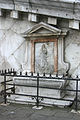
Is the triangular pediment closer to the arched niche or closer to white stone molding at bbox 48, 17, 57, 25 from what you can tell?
the arched niche

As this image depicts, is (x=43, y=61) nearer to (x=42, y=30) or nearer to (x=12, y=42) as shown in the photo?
(x=42, y=30)

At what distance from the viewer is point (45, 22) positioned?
746cm

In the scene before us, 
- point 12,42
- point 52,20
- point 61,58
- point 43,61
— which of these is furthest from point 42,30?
point 12,42

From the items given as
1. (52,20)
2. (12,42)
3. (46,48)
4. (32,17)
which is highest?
(32,17)

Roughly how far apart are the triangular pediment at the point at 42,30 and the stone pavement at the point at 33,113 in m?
2.61

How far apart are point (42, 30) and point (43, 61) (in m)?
1.13

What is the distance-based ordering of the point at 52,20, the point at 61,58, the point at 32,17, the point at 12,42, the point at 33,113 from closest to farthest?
1. the point at 33,113
2. the point at 52,20
3. the point at 61,58
4. the point at 32,17
5. the point at 12,42

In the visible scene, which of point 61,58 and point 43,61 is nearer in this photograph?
point 61,58

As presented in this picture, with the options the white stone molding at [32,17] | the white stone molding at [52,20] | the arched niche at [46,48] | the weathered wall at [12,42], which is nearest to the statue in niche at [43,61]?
A: the arched niche at [46,48]

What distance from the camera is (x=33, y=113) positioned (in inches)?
229

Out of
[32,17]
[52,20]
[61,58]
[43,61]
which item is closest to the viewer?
[52,20]

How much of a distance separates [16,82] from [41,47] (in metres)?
1.57

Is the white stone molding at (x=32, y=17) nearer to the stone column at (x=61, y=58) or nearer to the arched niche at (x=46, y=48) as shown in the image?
the arched niche at (x=46, y=48)

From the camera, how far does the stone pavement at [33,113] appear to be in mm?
5449
